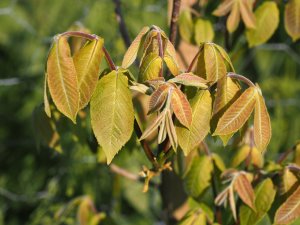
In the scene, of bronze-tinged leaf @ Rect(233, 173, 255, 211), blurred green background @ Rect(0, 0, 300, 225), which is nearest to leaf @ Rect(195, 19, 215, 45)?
bronze-tinged leaf @ Rect(233, 173, 255, 211)

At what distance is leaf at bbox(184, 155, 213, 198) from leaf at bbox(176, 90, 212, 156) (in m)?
0.21

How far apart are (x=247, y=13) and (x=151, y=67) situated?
0.27 metres

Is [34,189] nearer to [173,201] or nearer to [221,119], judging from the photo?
[173,201]

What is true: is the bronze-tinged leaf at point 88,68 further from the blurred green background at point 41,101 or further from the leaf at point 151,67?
the blurred green background at point 41,101

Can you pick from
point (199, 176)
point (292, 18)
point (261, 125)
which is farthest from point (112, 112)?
point (292, 18)

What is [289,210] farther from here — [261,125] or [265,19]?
[265,19]

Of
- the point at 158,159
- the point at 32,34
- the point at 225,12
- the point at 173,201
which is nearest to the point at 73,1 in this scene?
the point at 32,34

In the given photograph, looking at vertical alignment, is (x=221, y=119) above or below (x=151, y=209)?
above

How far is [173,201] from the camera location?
1.07 metres

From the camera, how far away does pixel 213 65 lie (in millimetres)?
629

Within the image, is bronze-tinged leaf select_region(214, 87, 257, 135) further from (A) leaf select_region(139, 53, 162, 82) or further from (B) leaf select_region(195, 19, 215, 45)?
(B) leaf select_region(195, 19, 215, 45)

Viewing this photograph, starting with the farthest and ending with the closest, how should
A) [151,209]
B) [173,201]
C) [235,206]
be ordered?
[151,209] → [173,201] → [235,206]

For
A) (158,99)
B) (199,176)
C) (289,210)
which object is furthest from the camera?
(199,176)

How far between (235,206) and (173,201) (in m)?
0.30
